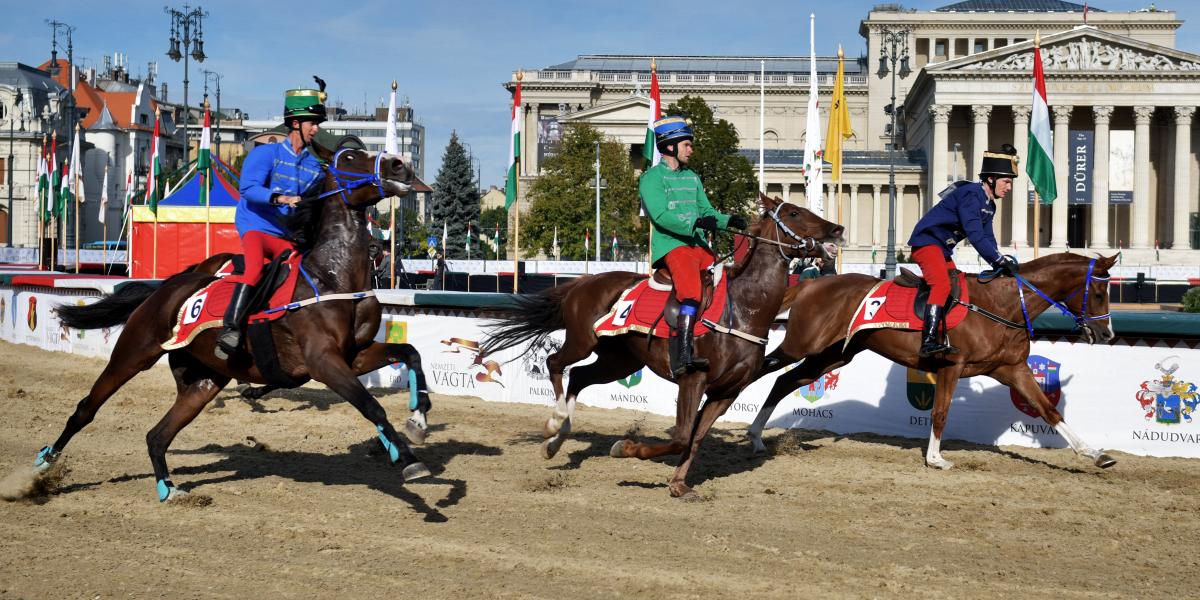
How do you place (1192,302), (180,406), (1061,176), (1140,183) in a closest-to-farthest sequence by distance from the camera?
(180,406) < (1192,302) < (1140,183) < (1061,176)

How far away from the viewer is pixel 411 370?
879 centimetres

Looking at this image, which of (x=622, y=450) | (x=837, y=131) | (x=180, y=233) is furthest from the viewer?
(x=180, y=233)

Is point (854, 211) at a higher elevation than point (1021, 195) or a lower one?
lower

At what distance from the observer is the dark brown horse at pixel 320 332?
854 cm

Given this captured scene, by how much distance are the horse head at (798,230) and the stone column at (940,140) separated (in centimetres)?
7618

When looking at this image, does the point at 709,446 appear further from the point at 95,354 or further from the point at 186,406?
the point at 95,354

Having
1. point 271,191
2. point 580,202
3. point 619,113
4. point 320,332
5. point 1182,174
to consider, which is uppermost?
point 619,113

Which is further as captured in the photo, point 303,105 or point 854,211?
point 854,211

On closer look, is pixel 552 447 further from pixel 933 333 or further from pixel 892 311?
pixel 933 333

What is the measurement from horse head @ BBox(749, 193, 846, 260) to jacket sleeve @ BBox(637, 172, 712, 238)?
2.01 feet

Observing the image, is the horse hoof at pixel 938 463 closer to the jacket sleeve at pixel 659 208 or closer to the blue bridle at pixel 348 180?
the jacket sleeve at pixel 659 208

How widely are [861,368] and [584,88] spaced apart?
10863 cm

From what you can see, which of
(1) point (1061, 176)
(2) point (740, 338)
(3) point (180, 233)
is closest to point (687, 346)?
(2) point (740, 338)

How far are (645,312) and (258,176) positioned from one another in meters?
3.54
